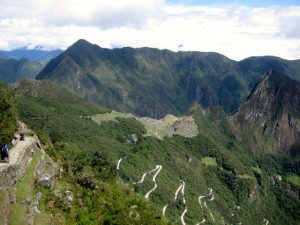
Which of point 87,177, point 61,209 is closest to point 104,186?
point 87,177

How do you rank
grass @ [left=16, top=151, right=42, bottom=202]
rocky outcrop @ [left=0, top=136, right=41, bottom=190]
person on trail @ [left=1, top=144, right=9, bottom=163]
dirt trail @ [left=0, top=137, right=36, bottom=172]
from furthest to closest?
1. person on trail @ [left=1, top=144, right=9, bottom=163]
2. dirt trail @ [left=0, top=137, right=36, bottom=172]
3. grass @ [left=16, top=151, right=42, bottom=202]
4. rocky outcrop @ [left=0, top=136, right=41, bottom=190]

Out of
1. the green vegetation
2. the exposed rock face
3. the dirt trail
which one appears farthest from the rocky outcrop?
the exposed rock face

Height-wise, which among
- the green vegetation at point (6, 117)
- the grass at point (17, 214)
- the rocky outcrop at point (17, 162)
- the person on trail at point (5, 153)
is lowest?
the grass at point (17, 214)

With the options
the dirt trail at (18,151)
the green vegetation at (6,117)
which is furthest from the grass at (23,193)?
the green vegetation at (6,117)

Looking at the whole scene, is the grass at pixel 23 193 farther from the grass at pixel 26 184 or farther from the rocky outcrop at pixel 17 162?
the rocky outcrop at pixel 17 162

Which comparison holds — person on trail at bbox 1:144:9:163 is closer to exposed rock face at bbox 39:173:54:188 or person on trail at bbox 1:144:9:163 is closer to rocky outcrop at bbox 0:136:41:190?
rocky outcrop at bbox 0:136:41:190

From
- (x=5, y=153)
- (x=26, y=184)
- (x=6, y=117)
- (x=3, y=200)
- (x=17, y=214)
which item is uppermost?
(x=6, y=117)

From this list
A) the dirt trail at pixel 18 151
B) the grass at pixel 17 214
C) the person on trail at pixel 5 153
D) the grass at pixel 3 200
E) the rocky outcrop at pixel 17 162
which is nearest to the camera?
the grass at pixel 3 200

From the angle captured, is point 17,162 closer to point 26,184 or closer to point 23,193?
point 26,184

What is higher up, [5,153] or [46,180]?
[5,153]

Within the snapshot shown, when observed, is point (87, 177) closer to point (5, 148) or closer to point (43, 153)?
point (43, 153)

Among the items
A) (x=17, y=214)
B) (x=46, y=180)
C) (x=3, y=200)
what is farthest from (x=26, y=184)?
(x=17, y=214)

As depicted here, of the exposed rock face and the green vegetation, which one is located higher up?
the green vegetation
